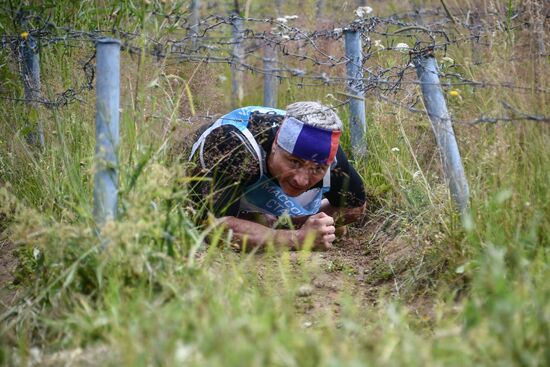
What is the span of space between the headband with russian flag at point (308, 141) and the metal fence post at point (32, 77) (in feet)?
5.44

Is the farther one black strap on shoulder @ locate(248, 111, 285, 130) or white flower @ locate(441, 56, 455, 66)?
black strap on shoulder @ locate(248, 111, 285, 130)

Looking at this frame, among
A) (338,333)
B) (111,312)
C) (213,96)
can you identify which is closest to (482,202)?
(338,333)

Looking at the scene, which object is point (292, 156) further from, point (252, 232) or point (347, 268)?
point (347, 268)

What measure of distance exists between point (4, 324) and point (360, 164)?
9.96ft

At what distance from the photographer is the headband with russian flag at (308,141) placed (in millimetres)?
4332

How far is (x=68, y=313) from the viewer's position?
302cm

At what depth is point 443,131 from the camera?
156 inches

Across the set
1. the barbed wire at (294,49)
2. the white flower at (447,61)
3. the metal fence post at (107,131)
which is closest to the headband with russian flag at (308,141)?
the barbed wire at (294,49)

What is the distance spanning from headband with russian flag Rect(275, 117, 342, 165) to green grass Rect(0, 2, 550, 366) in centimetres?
56

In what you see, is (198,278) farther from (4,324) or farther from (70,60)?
(70,60)

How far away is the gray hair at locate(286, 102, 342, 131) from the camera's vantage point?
14.4 feet

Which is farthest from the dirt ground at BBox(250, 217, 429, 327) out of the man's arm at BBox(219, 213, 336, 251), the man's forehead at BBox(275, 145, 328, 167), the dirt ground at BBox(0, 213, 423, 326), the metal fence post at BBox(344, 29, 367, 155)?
the metal fence post at BBox(344, 29, 367, 155)

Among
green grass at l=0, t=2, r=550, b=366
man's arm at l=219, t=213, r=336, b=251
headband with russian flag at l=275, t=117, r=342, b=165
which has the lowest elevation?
man's arm at l=219, t=213, r=336, b=251

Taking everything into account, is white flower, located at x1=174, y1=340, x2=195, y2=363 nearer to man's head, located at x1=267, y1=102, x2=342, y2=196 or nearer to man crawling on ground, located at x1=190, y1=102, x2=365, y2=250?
man crawling on ground, located at x1=190, y1=102, x2=365, y2=250
